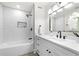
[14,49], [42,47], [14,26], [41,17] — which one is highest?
[41,17]

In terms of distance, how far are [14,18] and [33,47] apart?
153 cm

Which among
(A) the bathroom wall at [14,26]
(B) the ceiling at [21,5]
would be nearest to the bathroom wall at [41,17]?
(B) the ceiling at [21,5]

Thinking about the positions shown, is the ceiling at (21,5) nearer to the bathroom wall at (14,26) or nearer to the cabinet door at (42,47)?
the bathroom wall at (14,26)

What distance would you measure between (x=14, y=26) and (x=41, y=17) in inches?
50.6

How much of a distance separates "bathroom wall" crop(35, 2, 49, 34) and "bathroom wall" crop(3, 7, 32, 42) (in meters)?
0.57

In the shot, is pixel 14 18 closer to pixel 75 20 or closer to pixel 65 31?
pixel 65 31

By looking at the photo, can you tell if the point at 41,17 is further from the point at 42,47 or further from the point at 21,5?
the point at 42,47

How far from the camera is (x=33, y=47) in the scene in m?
2.45

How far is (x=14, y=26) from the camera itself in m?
2.60

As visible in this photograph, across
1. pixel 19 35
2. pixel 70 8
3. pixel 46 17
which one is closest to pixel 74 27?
pixel 70 8

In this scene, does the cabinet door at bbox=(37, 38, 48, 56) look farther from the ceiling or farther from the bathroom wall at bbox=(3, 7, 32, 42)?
the ceiling

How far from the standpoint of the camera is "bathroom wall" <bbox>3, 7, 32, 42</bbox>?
2.41 meters

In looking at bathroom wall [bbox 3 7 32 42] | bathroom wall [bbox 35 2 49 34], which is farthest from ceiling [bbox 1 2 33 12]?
bathroom wall [bbox 35 2 49 34]

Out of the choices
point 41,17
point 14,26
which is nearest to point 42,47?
point 41,17
